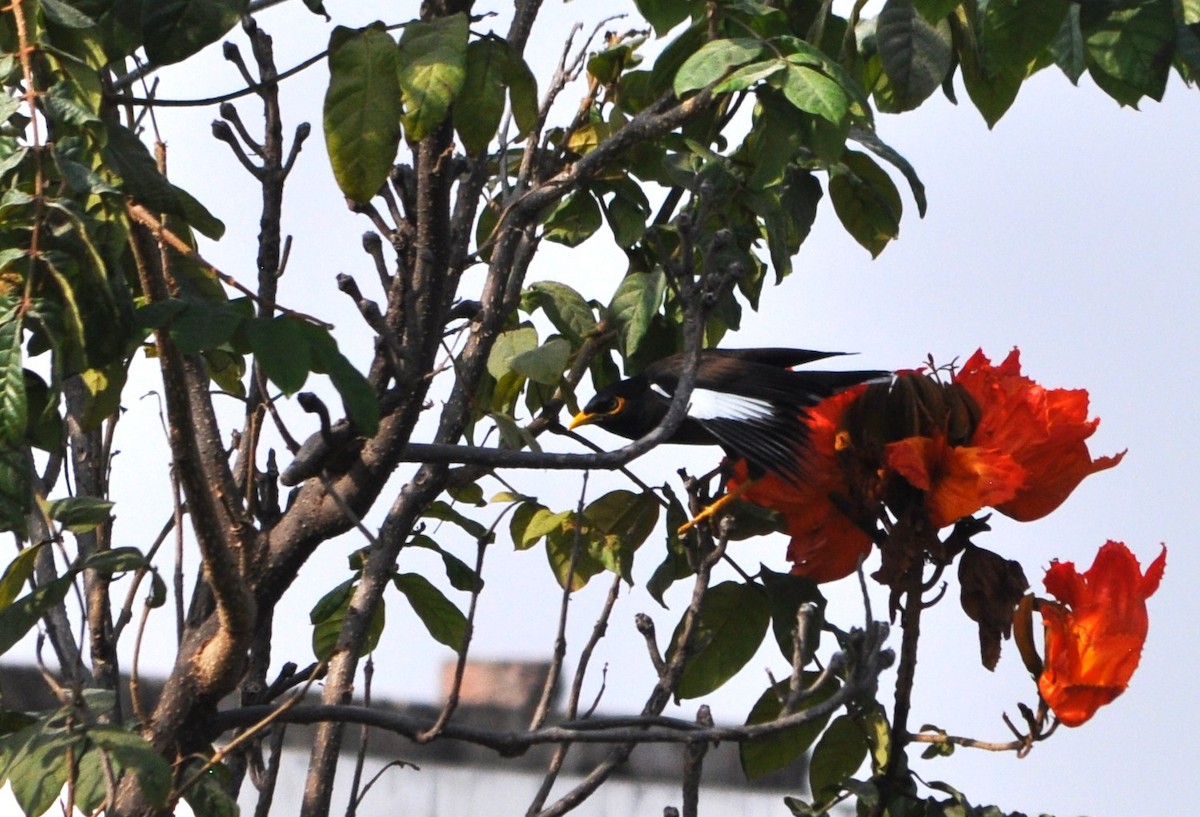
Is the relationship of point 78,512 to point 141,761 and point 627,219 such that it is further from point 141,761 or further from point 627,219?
point 627,219

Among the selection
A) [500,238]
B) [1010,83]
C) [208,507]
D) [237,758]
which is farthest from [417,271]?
[1010,83]

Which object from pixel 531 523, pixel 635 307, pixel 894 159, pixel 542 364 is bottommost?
pixel 531 523

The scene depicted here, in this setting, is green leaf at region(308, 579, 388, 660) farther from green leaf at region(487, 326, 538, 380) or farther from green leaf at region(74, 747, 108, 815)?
green leaf at region(74, 747, 108, 815)

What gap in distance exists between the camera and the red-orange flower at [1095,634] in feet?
4.35

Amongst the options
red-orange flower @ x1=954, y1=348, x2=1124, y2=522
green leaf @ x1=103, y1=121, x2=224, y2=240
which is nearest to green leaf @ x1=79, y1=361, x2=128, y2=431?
green leaf @ x1=103, y1=121, x2=224, y2=240

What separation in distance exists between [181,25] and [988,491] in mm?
838

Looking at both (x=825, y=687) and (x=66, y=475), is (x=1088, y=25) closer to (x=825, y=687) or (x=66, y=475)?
(x=825, y=687)

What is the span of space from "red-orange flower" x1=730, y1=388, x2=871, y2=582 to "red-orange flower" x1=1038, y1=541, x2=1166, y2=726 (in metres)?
0.20

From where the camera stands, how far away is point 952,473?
4.36 ft

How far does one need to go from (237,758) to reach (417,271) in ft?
2.13

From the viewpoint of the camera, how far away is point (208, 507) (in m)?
1.25

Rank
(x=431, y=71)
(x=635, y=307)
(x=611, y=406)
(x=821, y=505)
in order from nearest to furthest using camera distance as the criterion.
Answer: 1. (x=431, y=71)
2. (x=821, y=505)
3. (x=635, y=307)
4. (x=611, y=406)

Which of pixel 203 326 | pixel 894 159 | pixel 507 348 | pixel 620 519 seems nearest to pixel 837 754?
pixel 620 519

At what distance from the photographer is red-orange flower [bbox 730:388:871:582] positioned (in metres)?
1.44
